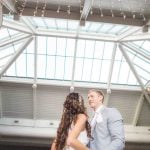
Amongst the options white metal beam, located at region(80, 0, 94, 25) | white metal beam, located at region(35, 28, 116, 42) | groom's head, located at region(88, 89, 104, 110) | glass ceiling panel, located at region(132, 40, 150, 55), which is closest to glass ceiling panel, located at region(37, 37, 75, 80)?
white metal beam, located at region(35, 28, 116, 42)

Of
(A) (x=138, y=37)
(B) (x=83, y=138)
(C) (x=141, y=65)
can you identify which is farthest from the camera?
(C) (x=141, y=65)

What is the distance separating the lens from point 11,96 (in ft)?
69.9

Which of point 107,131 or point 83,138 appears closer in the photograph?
point 83,138

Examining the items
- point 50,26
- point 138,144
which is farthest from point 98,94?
point 138,144

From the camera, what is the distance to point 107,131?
459 cm

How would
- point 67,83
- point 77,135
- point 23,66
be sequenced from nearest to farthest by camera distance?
point 77,135
point 23,66
point 67,83

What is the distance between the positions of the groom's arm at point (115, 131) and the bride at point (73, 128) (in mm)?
312

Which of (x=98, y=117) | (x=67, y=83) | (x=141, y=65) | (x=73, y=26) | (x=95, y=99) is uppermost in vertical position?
(x=73, y=26)

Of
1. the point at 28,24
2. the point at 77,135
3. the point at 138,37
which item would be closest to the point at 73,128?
the point at 77,135

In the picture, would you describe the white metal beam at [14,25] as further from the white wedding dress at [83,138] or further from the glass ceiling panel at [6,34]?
the white wedding dress at [83,138]

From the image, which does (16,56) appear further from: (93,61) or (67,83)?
(93,61)

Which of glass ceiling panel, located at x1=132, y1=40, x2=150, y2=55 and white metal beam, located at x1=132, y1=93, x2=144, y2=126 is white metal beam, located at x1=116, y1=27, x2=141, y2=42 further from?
white metal beam, located at x1=132, y1=93, x2=144, y2=126

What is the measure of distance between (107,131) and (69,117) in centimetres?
56

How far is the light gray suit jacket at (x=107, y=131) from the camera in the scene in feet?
14.4
